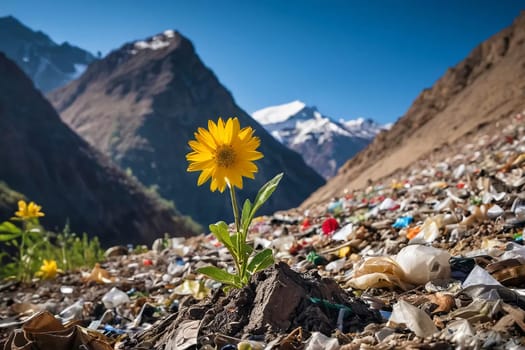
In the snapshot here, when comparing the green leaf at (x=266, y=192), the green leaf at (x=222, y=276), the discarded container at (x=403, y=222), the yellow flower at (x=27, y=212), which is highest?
the yellow flower at (x=27, y=212)

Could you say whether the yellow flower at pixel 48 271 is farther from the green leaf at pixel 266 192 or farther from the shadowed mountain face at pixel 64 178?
the shadowed mountain face at pixel 64 178

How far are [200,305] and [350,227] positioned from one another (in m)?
2.13

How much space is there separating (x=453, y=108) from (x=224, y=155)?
2603cm

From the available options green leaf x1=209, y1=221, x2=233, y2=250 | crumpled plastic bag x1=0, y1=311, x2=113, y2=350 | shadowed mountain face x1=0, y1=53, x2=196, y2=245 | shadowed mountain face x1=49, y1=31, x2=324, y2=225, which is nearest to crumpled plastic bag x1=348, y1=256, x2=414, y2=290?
green leaf x1=209, y1=221, x2=233, y2=250

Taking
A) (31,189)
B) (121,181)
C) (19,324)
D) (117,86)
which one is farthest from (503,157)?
(117,86)

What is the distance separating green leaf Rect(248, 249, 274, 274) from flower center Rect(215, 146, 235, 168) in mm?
459

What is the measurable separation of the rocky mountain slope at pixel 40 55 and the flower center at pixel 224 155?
531ft

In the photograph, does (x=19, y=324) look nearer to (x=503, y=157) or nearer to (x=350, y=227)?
(x=350, y=227)

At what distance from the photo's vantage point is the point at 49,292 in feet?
13.4

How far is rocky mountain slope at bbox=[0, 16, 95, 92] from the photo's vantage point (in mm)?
146250

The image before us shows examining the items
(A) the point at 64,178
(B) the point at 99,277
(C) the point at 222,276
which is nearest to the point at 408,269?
(C) the point at 222,276

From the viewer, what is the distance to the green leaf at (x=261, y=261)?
1.99 metres

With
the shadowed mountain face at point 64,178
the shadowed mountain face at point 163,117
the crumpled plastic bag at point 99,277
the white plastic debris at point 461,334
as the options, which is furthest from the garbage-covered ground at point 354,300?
the shadowed mountain face at point 163,117

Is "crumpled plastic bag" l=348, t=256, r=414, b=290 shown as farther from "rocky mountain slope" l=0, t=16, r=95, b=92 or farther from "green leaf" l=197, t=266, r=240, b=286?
"rocky mountain slope" l=0, t=16, r=95, b=92
